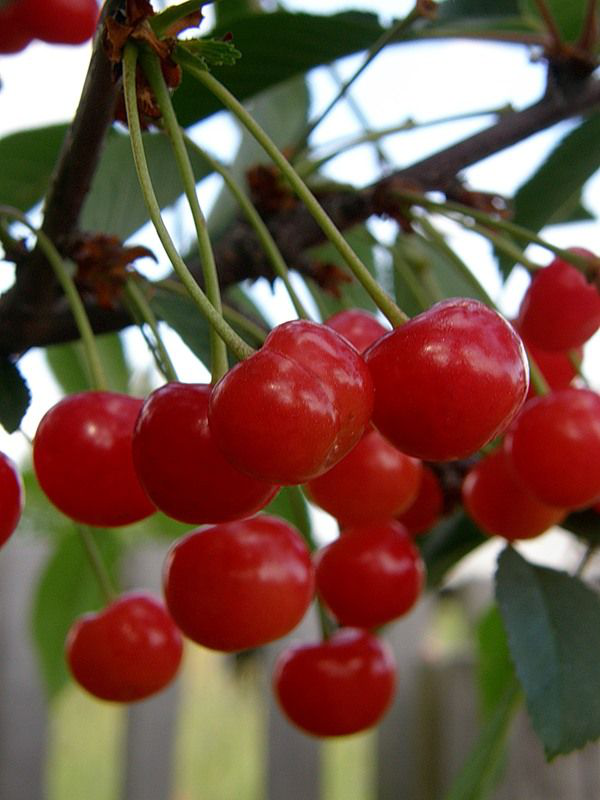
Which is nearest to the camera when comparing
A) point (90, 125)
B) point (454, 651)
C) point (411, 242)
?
point (90, 125)

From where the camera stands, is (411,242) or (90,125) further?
(411,242)

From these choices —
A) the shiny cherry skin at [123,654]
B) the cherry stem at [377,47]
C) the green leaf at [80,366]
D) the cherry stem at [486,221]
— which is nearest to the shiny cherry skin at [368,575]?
the shiny cherry skin at [123,654]

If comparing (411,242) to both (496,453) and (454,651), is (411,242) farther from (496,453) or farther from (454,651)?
(454,651)

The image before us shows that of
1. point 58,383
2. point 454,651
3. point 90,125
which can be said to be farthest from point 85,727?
point 90,125

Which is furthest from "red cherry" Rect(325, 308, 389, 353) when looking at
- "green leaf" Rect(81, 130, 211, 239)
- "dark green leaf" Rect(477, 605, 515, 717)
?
"dark green leaf" Rect(477, 605, 515, 717)

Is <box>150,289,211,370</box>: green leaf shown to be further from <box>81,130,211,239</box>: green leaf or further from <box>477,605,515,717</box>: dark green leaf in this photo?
<box>477,605,515,717</box>: dark green leaf

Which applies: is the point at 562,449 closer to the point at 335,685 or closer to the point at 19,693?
the point at 335,685

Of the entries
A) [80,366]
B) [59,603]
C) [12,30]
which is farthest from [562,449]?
[59,603]
